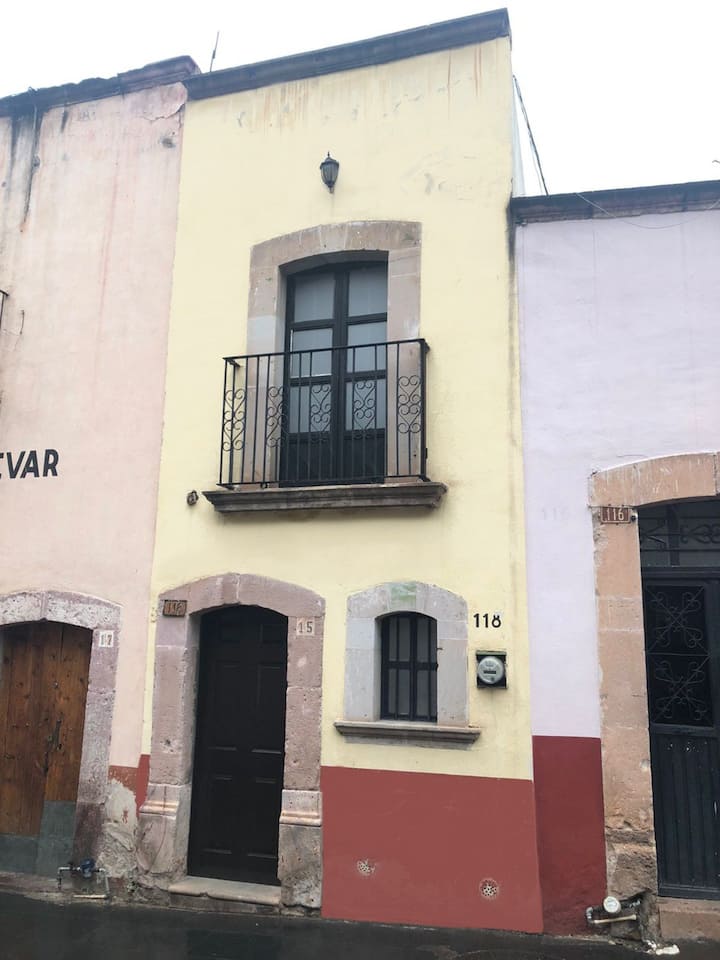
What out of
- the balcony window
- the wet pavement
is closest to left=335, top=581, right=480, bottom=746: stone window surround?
the balcony window

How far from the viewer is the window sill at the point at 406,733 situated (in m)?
5.80

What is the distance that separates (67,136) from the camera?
26.8ft

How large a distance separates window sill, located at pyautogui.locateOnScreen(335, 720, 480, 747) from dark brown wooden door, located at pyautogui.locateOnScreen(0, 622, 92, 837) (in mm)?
2686

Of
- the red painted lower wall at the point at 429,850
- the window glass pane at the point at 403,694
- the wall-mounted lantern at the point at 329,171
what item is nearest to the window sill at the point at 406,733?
the window glass pane at the point at 403,694

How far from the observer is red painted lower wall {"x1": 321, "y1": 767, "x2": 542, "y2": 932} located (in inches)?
219

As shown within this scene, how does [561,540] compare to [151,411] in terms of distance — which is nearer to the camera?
[561,540]

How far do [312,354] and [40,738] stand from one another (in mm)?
4360

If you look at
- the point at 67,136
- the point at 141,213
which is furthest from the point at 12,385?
the point at 67,136

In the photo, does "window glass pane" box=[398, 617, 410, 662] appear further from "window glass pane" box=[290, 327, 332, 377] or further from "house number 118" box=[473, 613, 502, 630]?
"window glass pane" box=[290, 327, 332, 377]

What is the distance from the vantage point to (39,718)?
285 inches

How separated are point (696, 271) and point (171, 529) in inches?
192

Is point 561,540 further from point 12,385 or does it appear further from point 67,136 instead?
point 67,136

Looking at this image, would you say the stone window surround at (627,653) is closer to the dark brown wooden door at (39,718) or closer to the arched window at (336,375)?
the arched window at (336,375)

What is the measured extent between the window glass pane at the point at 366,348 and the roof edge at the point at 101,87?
3212 millimetres
